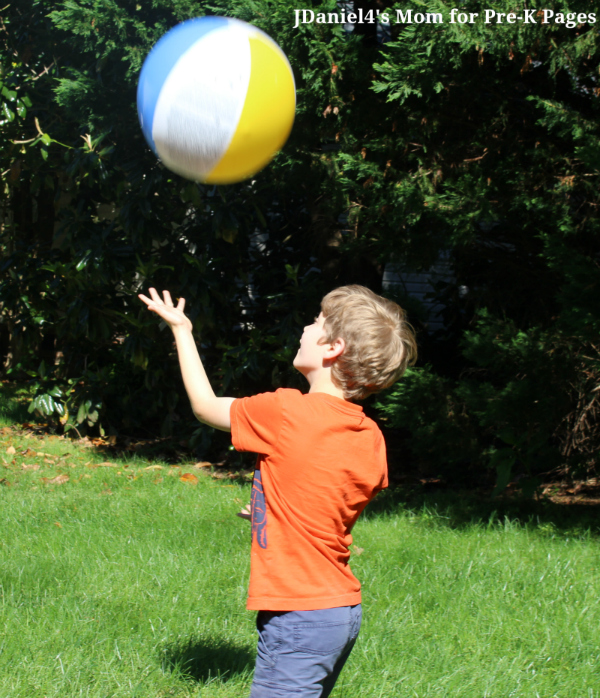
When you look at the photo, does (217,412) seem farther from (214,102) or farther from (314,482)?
(214,102)

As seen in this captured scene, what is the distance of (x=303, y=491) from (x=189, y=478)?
3610 mm

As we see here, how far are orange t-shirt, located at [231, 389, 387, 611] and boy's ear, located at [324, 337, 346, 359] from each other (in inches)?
4.5

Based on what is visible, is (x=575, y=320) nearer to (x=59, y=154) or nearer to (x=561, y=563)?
(x=561, y=563)

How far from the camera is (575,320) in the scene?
3.71 metres

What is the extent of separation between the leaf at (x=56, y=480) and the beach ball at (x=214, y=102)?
317cm

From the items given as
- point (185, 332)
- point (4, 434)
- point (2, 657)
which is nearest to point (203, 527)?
point (2, 657)

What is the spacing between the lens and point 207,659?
269cm

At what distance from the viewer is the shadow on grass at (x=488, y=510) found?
14.2ft

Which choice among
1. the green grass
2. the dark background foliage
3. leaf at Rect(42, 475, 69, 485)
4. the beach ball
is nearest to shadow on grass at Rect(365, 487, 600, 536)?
the green grass

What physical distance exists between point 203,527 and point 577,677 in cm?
217

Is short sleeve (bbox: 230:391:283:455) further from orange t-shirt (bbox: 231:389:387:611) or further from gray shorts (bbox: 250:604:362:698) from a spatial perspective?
gray shorts (bbox: 250:604:362:698)

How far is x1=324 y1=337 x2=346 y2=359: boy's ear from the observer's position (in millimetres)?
1897

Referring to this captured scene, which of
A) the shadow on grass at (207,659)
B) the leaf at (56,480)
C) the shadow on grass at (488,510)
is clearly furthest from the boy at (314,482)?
the leaf at (56,480)

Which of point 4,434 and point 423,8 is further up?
point 423,8
